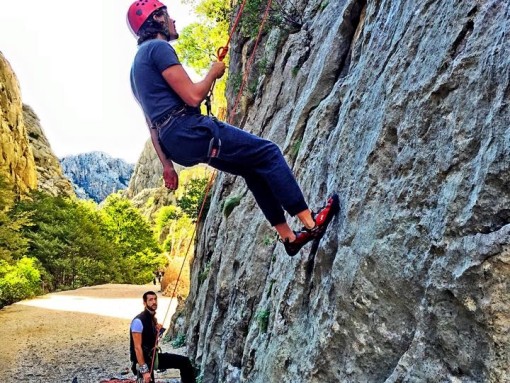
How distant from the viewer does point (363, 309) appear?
3.66 meters

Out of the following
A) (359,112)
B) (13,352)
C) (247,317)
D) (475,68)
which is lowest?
(13,352)

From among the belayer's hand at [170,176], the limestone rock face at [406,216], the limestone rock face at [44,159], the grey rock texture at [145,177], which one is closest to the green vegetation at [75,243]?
the limestone rock face at [44,159]

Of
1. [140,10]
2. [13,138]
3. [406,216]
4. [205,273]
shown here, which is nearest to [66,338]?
[205,273]

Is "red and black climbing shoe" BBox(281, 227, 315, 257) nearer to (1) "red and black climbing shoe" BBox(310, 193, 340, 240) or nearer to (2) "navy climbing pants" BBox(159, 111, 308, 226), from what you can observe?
(1) "red and black climbing shoe" BBox(310, 193, 340, 240)

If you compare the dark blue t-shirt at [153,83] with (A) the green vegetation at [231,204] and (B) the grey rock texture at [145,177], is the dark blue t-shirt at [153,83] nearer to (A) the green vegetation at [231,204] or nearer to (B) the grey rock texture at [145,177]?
(A) the green vegetation at [231,204]

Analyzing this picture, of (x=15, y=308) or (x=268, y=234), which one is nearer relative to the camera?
(x=268, y=234)

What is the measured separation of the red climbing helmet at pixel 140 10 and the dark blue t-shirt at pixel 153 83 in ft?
0.78

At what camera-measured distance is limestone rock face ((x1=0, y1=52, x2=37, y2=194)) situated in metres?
39.2

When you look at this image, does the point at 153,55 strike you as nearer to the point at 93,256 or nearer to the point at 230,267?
the point at 230,267

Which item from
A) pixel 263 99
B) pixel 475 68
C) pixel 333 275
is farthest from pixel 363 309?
pixel 263 99

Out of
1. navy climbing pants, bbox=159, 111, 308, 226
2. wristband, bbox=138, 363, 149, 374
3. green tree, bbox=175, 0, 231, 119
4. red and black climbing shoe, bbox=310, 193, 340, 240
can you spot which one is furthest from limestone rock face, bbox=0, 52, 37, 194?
red and black climbing shoe, bbox=310, 193, 340, 240

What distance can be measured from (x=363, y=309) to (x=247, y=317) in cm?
416

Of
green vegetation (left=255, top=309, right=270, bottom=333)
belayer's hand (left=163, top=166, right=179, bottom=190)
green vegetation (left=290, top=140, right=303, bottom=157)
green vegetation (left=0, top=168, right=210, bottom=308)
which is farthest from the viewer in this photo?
green vegetation (left=0, top=168, right=210, bottom=308)

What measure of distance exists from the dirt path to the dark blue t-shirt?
8.69 meters
